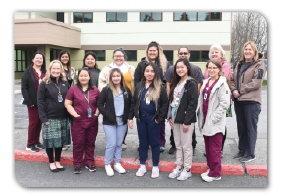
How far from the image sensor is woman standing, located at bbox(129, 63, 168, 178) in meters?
4.11

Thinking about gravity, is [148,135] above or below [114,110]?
below

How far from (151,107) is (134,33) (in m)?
18.3

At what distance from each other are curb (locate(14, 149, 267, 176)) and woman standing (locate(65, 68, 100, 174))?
20.5 inches

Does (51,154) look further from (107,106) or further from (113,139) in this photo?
(107,106)

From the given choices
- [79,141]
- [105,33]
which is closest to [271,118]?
[79,141]

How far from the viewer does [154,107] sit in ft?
13.5

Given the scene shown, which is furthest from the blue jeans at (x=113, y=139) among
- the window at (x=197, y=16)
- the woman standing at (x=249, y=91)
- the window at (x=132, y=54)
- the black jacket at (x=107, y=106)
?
the window at (x=197, y=16)

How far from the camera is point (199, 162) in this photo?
456 centimetres

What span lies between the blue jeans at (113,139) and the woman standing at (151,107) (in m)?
0.39

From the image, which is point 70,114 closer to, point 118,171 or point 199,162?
point 118,171

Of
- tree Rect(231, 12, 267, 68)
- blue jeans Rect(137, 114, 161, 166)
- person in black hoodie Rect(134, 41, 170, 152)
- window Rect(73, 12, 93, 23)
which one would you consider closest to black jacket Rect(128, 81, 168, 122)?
blue jeans Rect(137, 114, 161, 166)

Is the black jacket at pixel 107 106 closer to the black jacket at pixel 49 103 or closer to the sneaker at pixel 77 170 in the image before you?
the black jacket at pixel 49 103

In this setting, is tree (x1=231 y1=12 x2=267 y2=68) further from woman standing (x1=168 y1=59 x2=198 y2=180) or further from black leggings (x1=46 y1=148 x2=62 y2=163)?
black leggings (x1=46 y1=148 x2=62 y2=163)

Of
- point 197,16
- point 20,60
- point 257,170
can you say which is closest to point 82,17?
point 20,60
